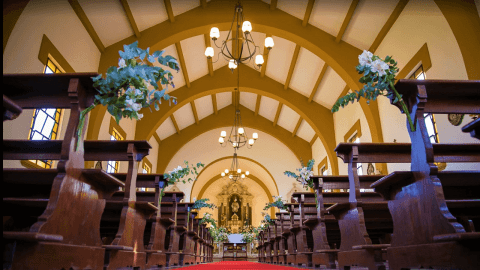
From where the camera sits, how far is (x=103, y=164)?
7.56 metres

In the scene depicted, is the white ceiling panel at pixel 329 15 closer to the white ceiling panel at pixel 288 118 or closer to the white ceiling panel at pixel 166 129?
the white ceiling panel at pixel 288 118

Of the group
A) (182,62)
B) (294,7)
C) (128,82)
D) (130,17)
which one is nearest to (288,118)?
(182,62)

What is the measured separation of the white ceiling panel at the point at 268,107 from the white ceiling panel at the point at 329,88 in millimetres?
1998

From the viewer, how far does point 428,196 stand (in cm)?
194

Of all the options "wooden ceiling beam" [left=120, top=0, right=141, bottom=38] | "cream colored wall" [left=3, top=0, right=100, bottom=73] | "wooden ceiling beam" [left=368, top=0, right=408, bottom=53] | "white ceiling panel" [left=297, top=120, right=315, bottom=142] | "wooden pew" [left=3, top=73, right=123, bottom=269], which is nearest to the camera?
"wooden pew" [left=3, top=73, right=123, bottom=269]

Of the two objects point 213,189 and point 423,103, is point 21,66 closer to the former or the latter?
point 423,103

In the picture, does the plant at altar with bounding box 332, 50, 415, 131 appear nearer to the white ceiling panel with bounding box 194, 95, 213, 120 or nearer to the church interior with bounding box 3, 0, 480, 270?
the church interior with bounding box 3, 0, 480, 270

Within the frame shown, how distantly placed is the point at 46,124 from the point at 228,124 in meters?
8.40

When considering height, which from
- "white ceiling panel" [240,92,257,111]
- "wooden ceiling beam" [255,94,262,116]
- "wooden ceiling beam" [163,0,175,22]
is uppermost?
"white ceiling panel" [240,92,257,111]

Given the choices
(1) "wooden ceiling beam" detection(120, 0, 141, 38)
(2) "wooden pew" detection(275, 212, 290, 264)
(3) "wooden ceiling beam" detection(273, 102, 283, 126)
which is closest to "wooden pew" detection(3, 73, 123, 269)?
(2) "wooden pew" detection(275, 212, 290, 264)

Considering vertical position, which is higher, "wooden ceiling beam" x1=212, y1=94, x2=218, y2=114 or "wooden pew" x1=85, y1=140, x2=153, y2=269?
"wooden ceiling beam" x1=212, y1=94, x2=218, y2=114

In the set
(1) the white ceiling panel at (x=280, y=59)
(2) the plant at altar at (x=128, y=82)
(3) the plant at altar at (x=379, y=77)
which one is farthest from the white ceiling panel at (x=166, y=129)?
(3) the plant at altar at (x=379, y=77)

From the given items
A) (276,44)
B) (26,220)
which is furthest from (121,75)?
(276,44)

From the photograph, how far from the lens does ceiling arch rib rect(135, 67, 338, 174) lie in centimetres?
1026
